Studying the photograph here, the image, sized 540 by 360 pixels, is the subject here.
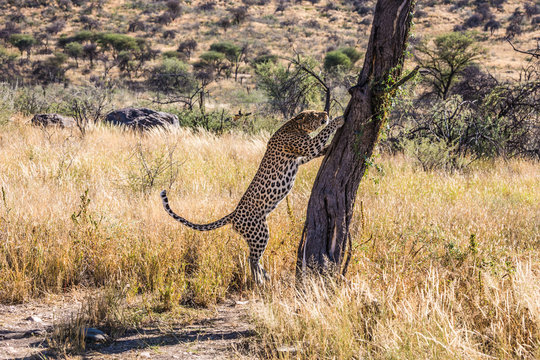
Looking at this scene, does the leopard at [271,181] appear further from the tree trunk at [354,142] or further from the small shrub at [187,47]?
the small shrub at [187,47]

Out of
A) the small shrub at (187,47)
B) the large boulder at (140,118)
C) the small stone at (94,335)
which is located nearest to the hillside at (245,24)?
the small shrub at (187,47)

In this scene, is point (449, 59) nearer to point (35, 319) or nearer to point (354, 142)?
point (354, 142)

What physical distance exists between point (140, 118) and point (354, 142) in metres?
10.5

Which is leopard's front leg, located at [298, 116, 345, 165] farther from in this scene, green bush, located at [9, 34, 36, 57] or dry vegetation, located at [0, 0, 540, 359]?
green bush, located at [9, 34, 36, 57]

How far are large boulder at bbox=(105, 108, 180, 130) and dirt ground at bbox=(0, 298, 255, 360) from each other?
8783 millimetres

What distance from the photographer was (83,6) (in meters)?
58.1

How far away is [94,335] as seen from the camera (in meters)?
3.83

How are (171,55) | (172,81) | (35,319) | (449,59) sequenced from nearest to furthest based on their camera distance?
(35,319) → (449,59) → (172,81) → (171,55)

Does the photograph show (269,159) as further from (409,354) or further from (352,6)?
(352,6)

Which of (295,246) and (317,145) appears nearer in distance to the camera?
(317,145)

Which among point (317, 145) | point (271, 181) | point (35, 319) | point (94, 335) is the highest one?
point (317, 145)

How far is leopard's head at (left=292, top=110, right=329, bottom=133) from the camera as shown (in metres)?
4.73

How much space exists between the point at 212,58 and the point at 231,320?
39.2 metres

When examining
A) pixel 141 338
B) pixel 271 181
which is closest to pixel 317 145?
pixel 271 181
